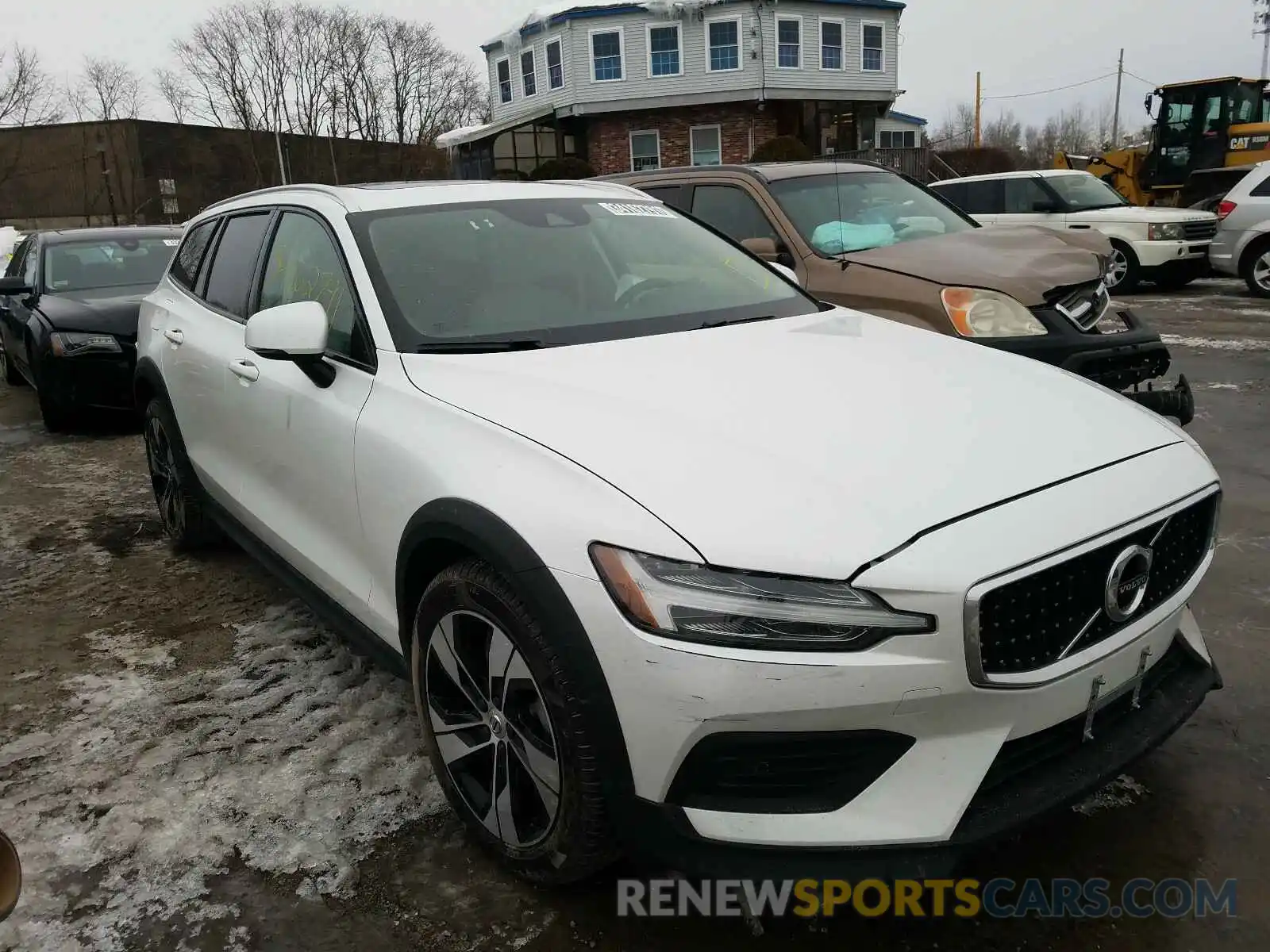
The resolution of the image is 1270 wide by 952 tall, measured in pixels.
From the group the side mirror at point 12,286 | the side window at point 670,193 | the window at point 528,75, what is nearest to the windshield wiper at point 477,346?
the side window at point 670,193

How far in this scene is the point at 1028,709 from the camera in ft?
6.01

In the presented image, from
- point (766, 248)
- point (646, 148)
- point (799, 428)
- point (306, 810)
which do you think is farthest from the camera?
point (646, 148)

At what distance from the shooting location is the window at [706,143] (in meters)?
31.8

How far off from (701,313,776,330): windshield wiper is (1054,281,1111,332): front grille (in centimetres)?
245

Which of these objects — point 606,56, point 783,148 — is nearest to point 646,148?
point 606,56

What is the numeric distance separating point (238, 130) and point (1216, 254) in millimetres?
49684

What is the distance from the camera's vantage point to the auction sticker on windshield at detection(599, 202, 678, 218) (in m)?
3.56

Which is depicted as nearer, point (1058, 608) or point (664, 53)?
point (1058, 608)

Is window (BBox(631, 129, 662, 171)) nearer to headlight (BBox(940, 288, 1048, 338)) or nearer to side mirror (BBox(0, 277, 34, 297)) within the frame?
side mirror (BBox(0, 277, 34, 297))

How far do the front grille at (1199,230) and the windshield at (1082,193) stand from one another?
37.5 inches

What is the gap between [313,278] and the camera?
3170 mm

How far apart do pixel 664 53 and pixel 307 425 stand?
3135 cm

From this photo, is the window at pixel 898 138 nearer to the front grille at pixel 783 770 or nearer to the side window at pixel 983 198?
the side window at pixel 983 198

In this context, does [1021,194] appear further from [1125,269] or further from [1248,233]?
[1248,233]
